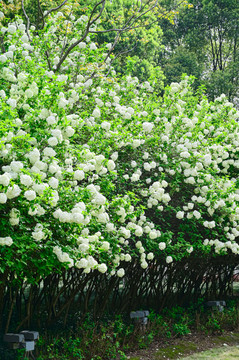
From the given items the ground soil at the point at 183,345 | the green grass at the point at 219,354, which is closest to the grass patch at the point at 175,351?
the ground soil at the point at 183,345

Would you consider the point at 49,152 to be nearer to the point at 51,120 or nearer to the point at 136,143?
the point at 51,120

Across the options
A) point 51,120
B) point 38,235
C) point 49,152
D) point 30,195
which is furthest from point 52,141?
point 38,235

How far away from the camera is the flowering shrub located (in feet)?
13.6

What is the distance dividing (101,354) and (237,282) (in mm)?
9770

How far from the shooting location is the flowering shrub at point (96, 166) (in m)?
4.16

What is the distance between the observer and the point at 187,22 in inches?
931

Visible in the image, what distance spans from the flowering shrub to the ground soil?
142 cm

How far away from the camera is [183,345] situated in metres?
7.42

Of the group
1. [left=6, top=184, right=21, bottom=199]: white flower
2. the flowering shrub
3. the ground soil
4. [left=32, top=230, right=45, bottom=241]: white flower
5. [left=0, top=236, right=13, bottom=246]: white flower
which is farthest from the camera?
the ground soil

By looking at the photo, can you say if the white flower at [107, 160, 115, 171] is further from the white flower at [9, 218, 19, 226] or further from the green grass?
the green grass

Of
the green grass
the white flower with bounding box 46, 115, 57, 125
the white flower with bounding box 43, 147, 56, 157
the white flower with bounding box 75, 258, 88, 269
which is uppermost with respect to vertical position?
the white flower with bounding box 46, 115, 57, 125

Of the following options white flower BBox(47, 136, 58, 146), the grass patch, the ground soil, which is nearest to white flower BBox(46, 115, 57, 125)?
white flower BBox(47, 136, 58, 146)

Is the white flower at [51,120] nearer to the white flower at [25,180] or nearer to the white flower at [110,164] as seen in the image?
the white flower at [25,180]

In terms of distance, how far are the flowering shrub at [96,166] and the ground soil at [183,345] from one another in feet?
4.66
